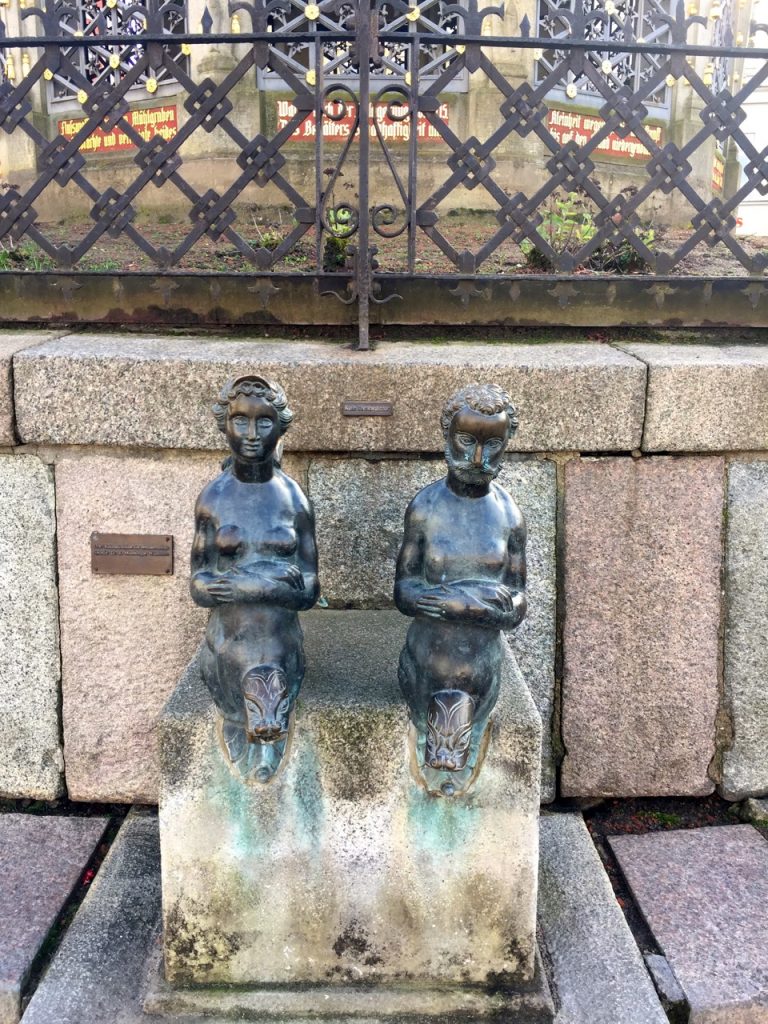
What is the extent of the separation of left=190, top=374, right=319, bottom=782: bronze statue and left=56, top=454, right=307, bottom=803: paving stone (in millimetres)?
919

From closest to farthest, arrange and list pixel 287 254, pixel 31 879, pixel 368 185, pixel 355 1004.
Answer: pixel 355 1004 < pixel 31 879 < pixel 368 185 < pixel 287 254

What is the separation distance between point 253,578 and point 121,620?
137cm

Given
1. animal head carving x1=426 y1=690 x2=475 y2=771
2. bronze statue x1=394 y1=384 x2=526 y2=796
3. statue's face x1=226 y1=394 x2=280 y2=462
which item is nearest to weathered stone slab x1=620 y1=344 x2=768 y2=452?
bronze statue x1=394 y1=384 x2=526 y2=796

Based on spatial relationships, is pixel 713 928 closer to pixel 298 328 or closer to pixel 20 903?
pixel 20 903

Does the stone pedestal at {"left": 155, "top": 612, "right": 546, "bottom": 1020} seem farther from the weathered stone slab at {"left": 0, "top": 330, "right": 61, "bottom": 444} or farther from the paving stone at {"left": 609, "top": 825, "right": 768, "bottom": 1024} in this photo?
the weathered stone slab at {"left": 0, "top": 330, "right": 61, "bottom": 444}

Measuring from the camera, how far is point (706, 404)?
3.21 metres

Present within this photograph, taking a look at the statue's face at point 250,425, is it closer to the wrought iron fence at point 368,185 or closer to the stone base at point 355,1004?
the wrought iron fence at point 368,185

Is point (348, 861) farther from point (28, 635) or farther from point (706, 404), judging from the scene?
point (706, 404)


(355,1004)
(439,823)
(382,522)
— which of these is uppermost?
(382,522)

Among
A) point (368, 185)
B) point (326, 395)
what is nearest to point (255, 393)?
point (326, 395)

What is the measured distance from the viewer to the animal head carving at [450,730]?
2205 mm

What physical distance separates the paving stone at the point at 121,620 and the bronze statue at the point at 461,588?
1.10 meters

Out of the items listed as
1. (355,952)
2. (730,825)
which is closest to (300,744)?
(355,952)

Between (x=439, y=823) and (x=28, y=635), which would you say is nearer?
(x=439, y=823)
